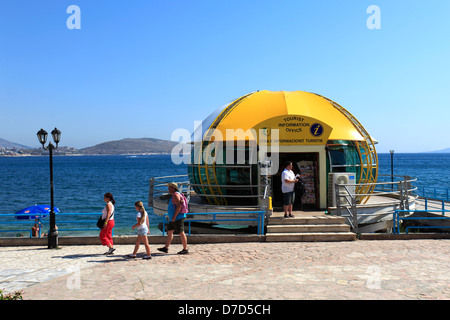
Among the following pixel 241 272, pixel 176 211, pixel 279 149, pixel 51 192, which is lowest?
pixel 241 272

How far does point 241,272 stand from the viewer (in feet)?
29.1

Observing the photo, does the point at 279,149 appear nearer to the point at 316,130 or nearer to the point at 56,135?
the point at 316,130

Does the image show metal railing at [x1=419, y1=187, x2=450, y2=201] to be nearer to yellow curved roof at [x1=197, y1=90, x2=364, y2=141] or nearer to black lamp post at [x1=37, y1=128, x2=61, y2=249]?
yellow curved roof at [x1=197, y1=90, x2=364, y2=141]

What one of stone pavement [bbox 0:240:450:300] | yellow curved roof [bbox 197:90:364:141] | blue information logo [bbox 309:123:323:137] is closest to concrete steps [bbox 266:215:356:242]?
stone pavement [bbox 0:240:450:300]

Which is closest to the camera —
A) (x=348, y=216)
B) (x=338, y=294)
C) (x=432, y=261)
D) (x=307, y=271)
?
(x=338, y=294)

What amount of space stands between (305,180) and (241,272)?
25.9 ft

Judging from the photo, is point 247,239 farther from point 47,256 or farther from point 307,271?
point 47,256

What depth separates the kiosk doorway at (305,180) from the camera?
52.0 ft

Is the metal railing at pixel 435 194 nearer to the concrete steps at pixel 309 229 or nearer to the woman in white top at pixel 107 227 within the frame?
the concrete steps at pixel 309 229

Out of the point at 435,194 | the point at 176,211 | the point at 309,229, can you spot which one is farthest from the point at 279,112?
the point at 435,194

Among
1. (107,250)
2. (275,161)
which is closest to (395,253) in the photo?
(275,161)

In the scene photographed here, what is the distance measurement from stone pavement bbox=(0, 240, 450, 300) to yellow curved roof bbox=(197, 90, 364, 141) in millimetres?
5711
